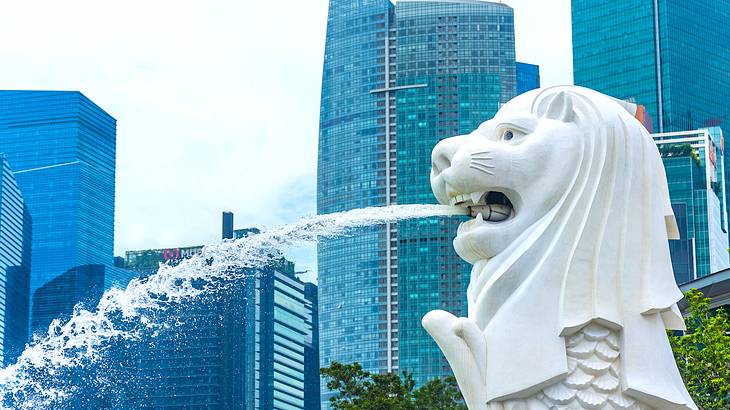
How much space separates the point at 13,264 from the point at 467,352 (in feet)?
459

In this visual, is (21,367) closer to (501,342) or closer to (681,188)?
(501,342)

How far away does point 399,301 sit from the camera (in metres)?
106

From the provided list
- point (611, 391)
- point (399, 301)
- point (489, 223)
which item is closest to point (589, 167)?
point (489, 223)

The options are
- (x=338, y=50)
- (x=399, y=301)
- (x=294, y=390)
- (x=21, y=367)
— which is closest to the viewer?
(x=21, y=367)

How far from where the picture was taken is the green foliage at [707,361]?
21.1m

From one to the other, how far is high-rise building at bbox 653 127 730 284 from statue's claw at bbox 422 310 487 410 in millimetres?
94206

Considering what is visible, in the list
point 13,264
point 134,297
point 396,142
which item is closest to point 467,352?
point 134,297

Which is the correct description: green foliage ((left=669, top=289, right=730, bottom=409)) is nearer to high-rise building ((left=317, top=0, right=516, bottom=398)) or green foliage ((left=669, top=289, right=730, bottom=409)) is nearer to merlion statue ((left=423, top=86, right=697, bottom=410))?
merlion statue ((left=423, top=86, right=697, bottom=410))

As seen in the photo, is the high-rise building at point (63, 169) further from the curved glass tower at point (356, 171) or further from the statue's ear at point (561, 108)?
the statue's ear at point (561, 108)

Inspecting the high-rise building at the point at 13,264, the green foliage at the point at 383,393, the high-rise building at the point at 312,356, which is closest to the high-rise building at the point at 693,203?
the high-rise building at the point at 312,356

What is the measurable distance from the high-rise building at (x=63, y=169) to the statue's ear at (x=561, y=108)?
142 metres

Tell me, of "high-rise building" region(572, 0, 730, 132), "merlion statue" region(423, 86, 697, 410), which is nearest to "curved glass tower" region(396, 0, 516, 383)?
"high-rise building" region(572, 0, 730, 132)

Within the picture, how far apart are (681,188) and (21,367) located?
93.4m

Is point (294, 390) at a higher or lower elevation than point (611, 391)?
higher
